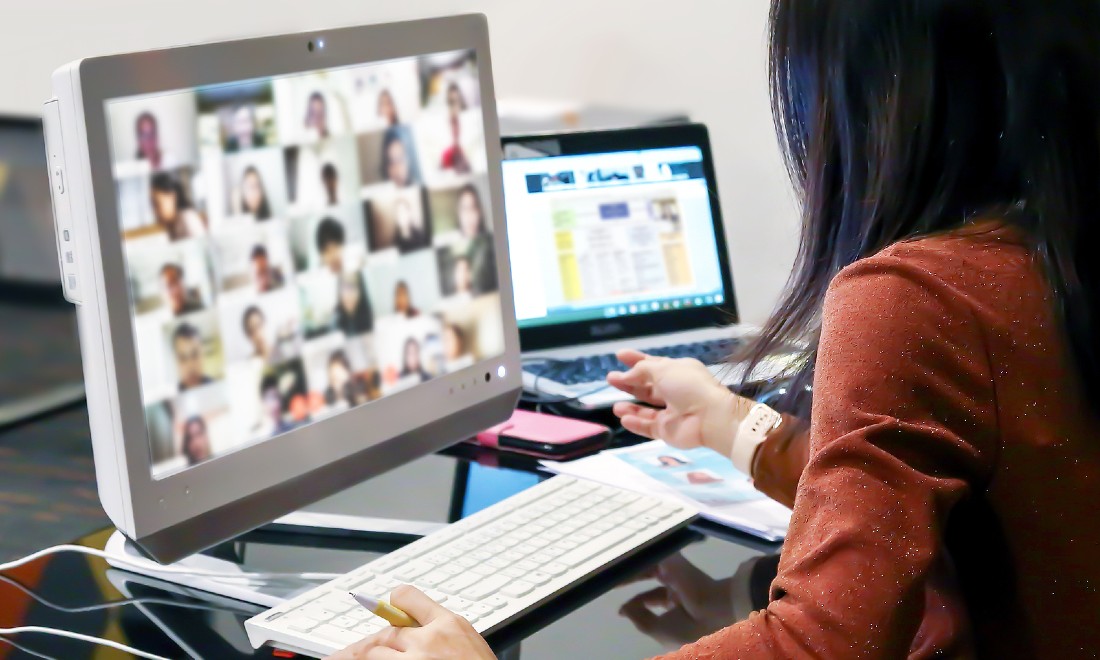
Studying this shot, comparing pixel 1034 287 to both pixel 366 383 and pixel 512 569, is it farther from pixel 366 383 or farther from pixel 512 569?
pixel 366 383

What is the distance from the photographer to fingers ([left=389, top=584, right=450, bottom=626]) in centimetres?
71

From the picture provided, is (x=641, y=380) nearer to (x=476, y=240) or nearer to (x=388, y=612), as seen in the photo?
(x=476, y=240)

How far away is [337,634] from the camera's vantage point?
78cm

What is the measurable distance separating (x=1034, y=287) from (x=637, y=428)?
1.73ft

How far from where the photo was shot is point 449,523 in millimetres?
1032

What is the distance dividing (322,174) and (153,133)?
16 cm

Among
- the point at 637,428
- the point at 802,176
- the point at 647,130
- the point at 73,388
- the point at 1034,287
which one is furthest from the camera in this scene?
the point at 73,388

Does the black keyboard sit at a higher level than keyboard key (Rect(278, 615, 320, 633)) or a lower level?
higher

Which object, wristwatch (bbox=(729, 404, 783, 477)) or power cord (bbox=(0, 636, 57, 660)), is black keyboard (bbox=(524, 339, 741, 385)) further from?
power cord (bbox=(0, 636, 57, 660))

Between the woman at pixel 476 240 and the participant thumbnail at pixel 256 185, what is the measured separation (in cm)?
23

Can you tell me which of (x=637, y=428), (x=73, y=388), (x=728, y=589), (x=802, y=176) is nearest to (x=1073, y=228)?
(x=802, y=176)

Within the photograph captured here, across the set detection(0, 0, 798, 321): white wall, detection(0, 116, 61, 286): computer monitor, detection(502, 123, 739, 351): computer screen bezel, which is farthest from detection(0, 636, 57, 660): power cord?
detection(0, 116, 61, 286): computer monitor

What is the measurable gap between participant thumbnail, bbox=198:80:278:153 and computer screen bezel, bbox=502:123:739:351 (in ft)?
1.91

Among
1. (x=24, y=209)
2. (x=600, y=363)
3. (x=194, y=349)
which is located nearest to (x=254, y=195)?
(x=194, y=349)
